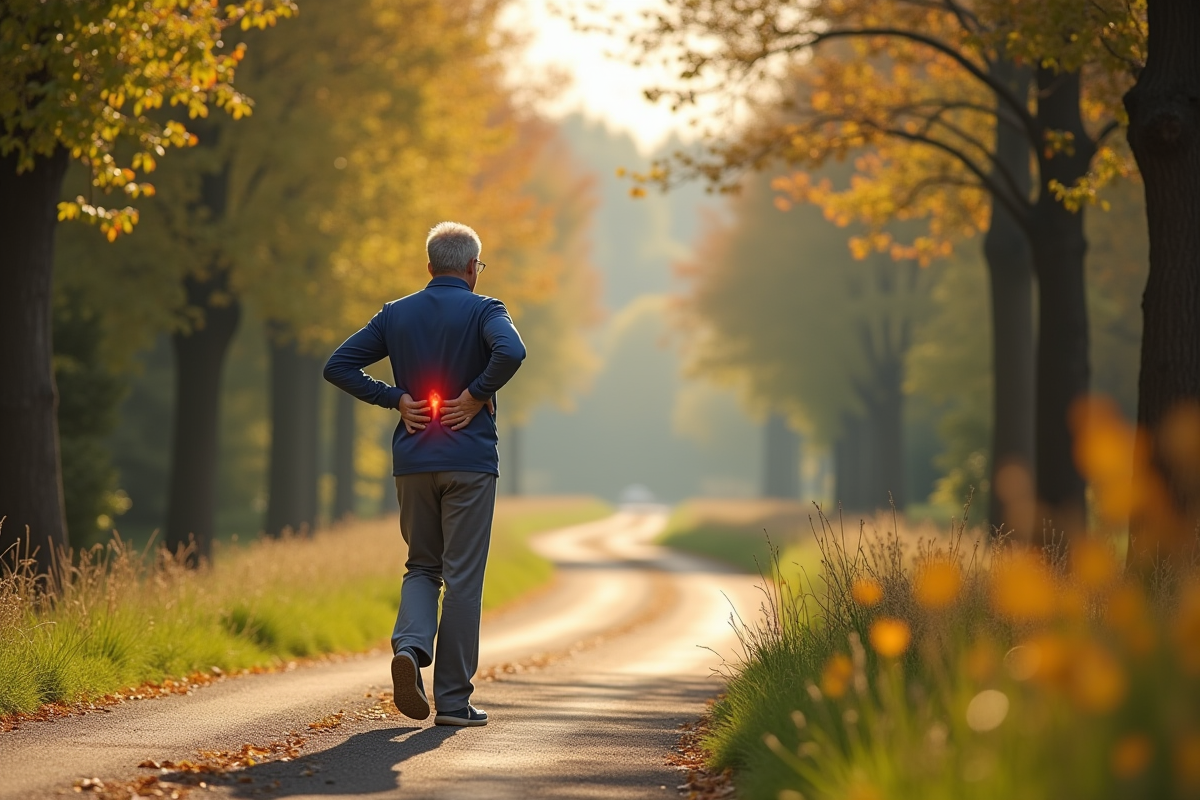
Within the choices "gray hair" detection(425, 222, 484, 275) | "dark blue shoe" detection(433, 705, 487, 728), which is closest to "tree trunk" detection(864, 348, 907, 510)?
"dark blue shoe" detection(433, 705, 487, 728)

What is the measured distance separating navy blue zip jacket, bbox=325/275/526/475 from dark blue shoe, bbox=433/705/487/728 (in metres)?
1.21

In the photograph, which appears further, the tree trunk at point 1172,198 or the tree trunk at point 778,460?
the tree trunk at point 778,460

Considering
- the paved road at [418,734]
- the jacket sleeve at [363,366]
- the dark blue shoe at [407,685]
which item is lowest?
the paved road at [418,734]

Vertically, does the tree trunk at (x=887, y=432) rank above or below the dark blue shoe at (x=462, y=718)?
above

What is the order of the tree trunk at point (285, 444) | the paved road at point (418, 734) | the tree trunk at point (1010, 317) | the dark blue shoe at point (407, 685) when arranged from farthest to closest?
the tree trunk at point (285, 444) < the tree trunk at point (1010, 317) < the dark blue shoe at point (407, 685) < the paved road at point (418, 734)

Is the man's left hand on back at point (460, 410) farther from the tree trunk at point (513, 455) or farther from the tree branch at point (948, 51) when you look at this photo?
the tree trunk at point (513, 455)

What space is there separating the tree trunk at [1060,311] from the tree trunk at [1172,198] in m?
4.62

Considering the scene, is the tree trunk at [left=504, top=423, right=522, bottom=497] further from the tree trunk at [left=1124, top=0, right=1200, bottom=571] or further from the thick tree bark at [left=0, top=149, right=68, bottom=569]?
the tree trunk at [left=1124, top=0, right=1200, bottom=571]

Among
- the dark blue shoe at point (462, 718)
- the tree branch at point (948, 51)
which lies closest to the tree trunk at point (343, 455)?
the tree branch at point (948, 51)

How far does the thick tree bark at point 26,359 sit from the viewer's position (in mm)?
10797

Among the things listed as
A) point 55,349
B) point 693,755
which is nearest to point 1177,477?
point 693,755

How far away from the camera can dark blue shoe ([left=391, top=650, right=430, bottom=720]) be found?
22.3ft

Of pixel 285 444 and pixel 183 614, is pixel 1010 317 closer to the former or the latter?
pixel 183 614

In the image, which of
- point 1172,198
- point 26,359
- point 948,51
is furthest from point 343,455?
point 1172,198
